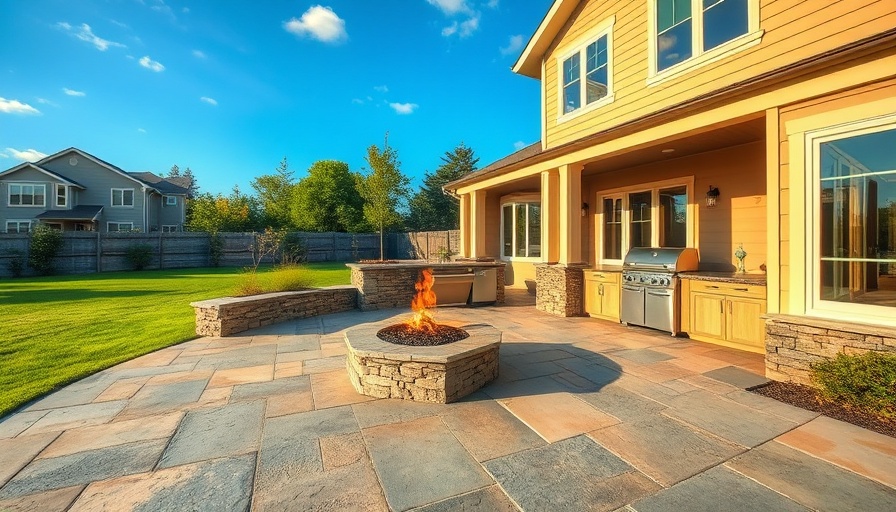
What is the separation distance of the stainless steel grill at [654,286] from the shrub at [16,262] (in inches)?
856

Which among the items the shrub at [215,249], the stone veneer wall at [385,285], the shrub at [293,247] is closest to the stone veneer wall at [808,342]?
the stone veneer wall at [385,285]

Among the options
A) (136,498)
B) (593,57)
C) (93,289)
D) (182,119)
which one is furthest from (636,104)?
(182,119)

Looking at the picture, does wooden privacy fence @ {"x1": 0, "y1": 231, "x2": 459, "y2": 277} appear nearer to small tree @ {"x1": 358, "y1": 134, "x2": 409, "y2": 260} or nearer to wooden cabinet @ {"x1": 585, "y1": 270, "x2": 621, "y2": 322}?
small tree @ {"x1": 358, "y1": 134, "x2": 409, "y2": 260}

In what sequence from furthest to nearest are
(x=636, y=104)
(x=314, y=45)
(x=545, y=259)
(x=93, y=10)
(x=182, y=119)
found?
(x=182, y=119) < (x=314, y=45) < (x=545, y=259) < (x=93, y=10) < (x=636, y=104)

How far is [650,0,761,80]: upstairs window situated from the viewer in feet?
17.6

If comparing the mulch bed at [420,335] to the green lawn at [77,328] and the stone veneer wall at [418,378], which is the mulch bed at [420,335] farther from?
the green lawn at [77,328]

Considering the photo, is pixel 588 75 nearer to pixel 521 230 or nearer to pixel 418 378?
pixel 521 230

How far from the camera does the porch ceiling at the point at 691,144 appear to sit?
5.36m

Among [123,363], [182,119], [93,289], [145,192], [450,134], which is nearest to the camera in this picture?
[123,363]

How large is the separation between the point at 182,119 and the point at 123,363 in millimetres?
17215

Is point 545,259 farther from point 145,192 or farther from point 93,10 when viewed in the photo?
point 145,192

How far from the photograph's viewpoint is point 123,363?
4.55m

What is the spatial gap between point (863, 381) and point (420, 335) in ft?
13.3

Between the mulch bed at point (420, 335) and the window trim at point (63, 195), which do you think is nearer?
the mulch bed at point (420, 335)
